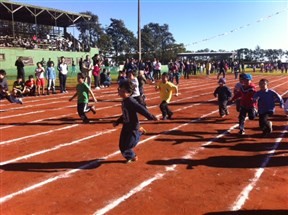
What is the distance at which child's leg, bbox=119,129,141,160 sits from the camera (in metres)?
7.28

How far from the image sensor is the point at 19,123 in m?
11.7

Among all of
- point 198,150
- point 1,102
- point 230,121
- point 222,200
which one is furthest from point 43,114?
point 222,200

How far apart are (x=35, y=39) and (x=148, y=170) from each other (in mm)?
36080

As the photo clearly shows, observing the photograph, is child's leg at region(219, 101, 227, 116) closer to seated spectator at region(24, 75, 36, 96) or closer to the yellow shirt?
the yellow shirt

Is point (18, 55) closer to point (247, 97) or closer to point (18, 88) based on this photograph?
point (18, 88)

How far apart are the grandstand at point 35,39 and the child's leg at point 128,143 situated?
94.5 ft

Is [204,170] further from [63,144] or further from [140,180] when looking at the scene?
[63,144]

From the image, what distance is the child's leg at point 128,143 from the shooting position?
23.9 feet

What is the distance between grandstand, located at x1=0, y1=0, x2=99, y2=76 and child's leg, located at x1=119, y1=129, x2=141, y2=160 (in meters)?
28.8

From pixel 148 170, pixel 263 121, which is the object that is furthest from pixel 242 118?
pixel 148 170

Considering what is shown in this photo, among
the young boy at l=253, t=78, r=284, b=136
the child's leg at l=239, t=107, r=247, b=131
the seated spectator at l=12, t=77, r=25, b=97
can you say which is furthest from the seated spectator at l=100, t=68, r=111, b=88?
the young boy at l=253, t=78, r=284, b=136

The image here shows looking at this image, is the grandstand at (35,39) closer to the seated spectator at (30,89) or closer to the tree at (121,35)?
the seated spectator at (30,89)

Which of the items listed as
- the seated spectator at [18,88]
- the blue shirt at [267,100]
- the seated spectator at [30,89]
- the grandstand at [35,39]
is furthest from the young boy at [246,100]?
the grandstand at [35,39]

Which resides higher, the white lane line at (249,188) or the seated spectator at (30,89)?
the seated spectator at (30,89)
